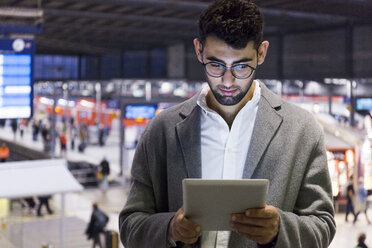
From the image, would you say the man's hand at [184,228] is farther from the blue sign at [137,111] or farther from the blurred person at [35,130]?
the blurred person at [35,130]

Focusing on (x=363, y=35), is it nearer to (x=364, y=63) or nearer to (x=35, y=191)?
(x=364, y=63)

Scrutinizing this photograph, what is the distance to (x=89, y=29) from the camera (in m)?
21.4

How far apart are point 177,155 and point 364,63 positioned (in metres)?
4.94

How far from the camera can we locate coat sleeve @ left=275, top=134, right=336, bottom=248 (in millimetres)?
1671

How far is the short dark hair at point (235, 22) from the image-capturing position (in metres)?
1.62

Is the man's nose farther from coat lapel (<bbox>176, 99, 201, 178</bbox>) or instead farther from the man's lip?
coat lapel (<bbox>176, 99, 201, 178</bbox>)

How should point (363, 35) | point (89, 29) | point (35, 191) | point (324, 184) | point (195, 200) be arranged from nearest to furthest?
point (195, 200)
point (324, 184)
point (363, 35)
point (35, 191)
point (89, 29)

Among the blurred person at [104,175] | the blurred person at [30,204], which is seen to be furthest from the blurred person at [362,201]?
the blurred person at [104,175]

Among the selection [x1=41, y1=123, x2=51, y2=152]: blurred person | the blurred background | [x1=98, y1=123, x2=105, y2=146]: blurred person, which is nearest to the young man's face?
the blurred background

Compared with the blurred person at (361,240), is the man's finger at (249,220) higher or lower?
higher

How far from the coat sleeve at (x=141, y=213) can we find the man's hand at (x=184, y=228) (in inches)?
4.5

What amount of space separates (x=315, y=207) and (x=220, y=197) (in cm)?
39

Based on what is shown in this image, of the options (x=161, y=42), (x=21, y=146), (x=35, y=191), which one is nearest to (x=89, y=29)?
(x=161, y=42)

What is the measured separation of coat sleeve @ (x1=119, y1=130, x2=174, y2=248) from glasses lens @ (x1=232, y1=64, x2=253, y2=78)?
426 mm
